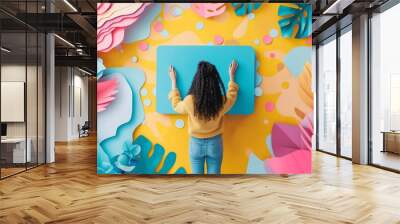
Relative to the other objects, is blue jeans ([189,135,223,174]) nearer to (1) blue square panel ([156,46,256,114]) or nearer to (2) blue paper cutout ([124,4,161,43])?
(1) blue square panel ([156,46,256,114])

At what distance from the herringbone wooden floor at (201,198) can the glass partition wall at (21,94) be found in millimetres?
612

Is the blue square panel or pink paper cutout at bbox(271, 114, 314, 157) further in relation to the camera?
pink paper cutout at bbox(271, 114, 314, 157)

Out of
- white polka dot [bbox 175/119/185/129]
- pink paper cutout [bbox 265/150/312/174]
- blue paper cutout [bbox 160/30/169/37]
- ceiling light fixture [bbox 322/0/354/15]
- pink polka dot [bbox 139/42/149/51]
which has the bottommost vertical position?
pink paper cutout [bbox 265/150/312/174]

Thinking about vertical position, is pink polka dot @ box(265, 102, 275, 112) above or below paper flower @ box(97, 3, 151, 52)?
below

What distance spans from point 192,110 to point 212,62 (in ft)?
3.07

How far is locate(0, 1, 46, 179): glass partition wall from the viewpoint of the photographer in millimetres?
6566

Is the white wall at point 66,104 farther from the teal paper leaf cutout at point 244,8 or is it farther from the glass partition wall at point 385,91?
the glass partition wall at point 385,91

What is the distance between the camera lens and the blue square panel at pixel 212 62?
646 centimetres

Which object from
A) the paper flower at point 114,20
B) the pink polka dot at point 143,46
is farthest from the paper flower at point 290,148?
the paper flower at point 114,20

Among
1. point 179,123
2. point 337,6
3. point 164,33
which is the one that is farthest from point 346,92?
point 164,33

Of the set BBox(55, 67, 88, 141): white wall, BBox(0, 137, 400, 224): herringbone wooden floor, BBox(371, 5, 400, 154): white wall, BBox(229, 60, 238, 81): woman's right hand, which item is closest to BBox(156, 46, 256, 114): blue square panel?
BBox(229, 60, 238, 81): woman's right hand

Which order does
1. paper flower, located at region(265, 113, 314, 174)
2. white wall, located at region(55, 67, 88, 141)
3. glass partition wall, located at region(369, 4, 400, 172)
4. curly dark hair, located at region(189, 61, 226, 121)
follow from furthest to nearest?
white wall, located at region(55, 67, 88, 141)
glass partition wall, located at region(369, 4, 400, 172)
paper flower, located at region(265, 113, 314, 174)
curly dark hair, located at region(189, 61, 226, 121)

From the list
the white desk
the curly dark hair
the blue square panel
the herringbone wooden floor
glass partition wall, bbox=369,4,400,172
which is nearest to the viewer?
the herringbone wooden floor

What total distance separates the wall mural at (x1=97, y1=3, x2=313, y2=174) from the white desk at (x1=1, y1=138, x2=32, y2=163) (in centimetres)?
179
